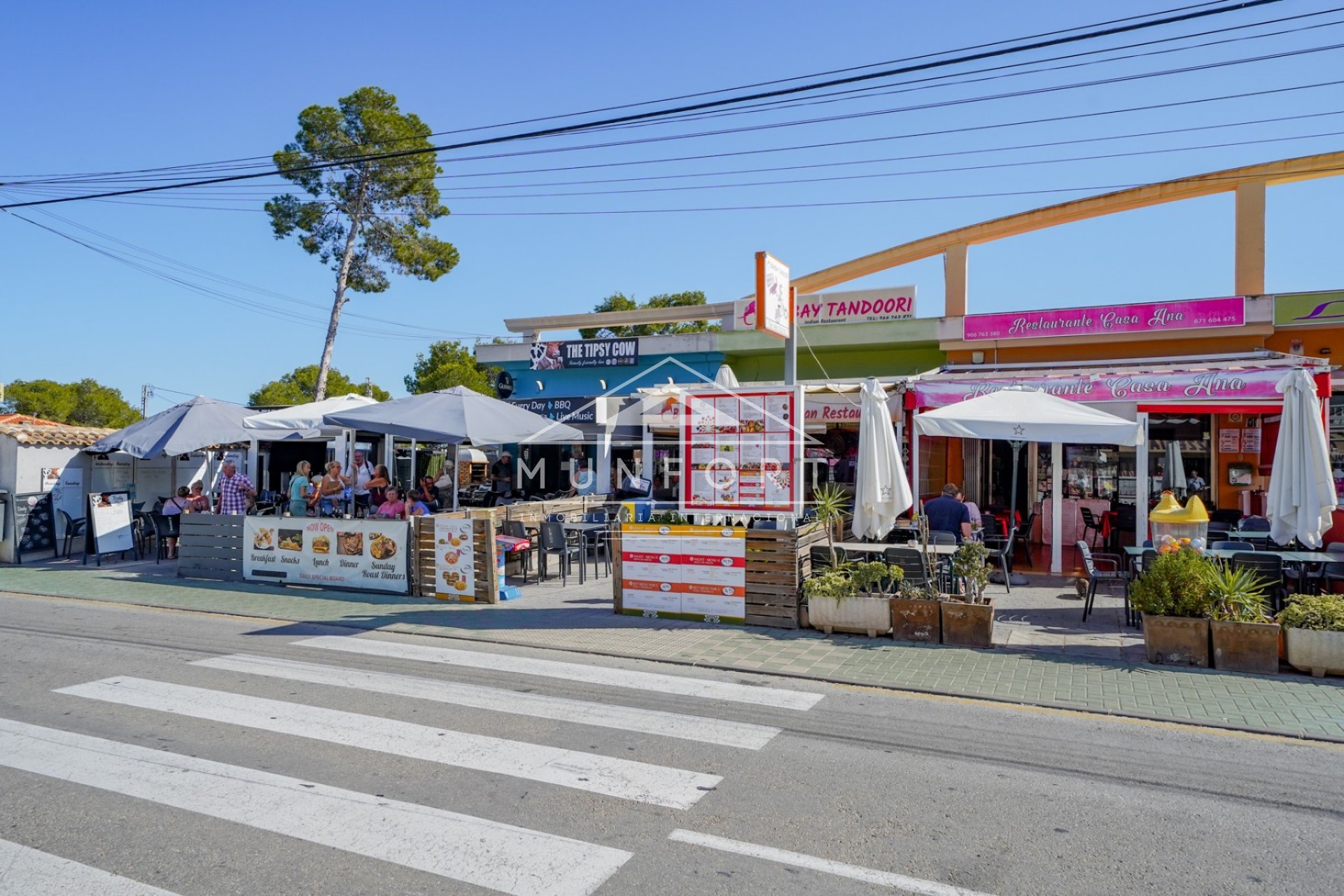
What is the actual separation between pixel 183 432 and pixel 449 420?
247 inches

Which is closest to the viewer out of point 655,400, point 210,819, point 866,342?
point 210,819

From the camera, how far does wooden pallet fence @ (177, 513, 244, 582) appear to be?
12.6 m

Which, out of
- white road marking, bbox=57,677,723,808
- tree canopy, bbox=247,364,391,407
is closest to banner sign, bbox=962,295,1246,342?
white road marking, bbox=57,677,723,808

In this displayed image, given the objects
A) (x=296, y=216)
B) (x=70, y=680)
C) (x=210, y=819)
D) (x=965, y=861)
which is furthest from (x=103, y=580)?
(x=296, y=216)

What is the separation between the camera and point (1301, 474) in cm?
889

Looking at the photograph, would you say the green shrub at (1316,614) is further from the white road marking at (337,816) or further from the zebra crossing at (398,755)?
the white road marking at (337,816)

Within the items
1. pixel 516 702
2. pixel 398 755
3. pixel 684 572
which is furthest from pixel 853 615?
pixel 398 755

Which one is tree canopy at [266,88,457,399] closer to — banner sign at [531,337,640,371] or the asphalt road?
banner sign at [531,337,640,371]

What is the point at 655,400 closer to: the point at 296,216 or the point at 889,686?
the point at 889,686

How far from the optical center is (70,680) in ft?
22.7

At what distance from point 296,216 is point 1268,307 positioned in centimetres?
2788

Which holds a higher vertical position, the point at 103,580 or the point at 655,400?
the point at 655,400

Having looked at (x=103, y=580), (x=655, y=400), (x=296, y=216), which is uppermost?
(x=296, y=216)

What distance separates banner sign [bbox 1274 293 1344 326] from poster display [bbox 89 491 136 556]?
21.6 metres
